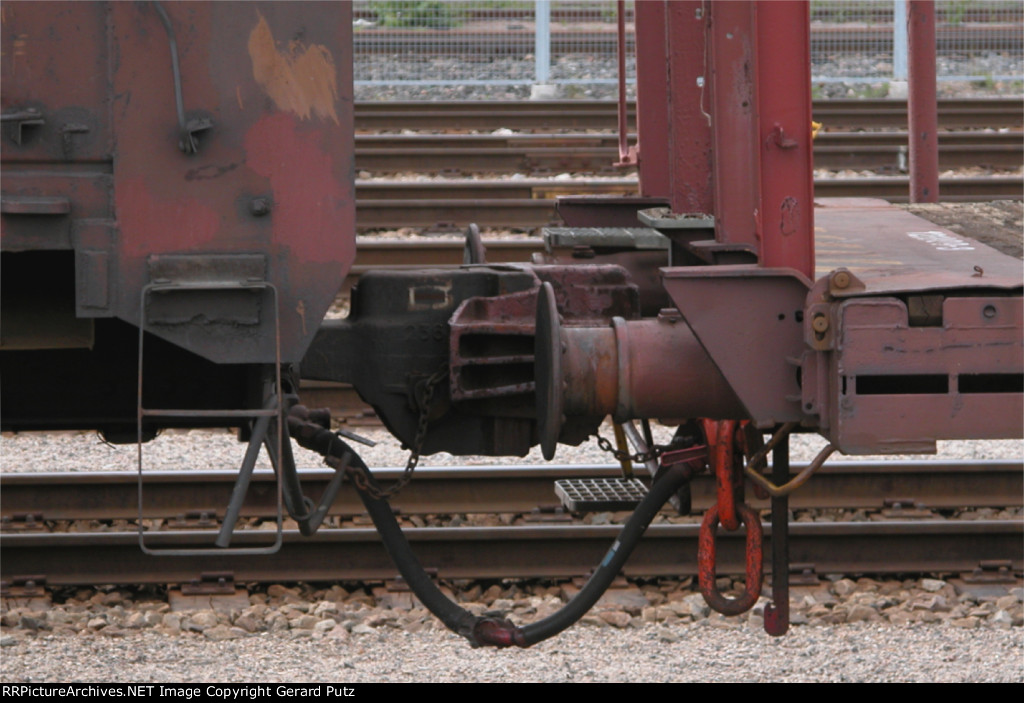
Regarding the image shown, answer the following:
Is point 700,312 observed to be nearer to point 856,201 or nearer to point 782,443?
point 782,443

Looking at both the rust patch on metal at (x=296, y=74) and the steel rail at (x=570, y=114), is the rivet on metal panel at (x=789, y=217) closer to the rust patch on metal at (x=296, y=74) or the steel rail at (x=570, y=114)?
the rust patch on metal at (x=296, y=74)

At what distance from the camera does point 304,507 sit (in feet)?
12.2

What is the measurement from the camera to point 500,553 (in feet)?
19.4

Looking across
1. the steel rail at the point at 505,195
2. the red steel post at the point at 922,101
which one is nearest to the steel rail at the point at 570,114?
the steel rail at the point at 505,195

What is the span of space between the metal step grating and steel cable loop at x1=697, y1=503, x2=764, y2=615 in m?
0.38

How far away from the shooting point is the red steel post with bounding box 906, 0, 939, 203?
14.7 ft

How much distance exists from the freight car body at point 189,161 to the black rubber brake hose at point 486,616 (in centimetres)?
76

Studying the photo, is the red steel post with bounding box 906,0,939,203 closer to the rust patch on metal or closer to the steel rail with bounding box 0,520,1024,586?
the steel rail with bounding box 0,520,1024,586

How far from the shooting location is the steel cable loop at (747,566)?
3590mm

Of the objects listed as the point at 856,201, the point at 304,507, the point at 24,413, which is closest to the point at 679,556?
the point at 856,201

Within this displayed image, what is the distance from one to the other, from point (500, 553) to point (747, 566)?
2470mm

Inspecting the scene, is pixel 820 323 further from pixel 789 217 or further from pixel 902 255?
pixel 902 255

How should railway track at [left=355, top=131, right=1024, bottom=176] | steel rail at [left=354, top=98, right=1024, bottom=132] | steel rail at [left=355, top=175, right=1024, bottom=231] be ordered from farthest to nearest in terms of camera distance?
steel rail at [left=354, top=98, right=1024, bottom=132], railway track at [left=355, top=131, right=1024, bottom=176], steel rail at [left=355, top=175, right=1024, bottom=231]

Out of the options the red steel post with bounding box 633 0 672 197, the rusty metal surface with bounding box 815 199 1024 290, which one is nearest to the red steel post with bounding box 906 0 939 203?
the rusty metal surface with bounding box 815 199 1024 290
